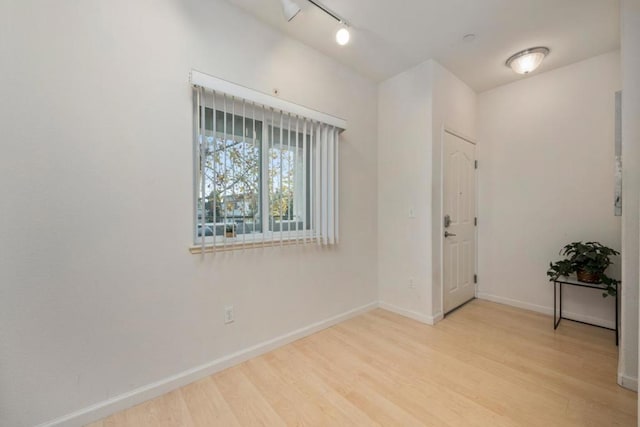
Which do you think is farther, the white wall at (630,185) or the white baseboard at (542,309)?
the white baseboard at (542,309)

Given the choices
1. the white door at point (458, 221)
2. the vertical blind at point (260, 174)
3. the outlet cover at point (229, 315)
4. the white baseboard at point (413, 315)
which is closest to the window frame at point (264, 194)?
the vertical blind at point (260, 174)

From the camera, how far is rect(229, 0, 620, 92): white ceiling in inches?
77.4

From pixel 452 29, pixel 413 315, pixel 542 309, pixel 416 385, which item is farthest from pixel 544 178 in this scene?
pixel 416 385

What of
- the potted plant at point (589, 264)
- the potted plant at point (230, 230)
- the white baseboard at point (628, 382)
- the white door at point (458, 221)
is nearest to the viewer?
the white baseboard at point (628, 382)

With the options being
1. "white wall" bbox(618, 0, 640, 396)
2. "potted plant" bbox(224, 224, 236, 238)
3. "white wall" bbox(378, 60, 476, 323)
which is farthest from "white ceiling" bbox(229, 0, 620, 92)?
"potted plant" bbox(224, 224, 236, 238)

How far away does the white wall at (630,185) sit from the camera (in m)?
1.69

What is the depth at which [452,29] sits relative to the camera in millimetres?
2213

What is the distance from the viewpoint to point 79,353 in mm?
1438

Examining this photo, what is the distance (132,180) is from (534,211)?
3.83m

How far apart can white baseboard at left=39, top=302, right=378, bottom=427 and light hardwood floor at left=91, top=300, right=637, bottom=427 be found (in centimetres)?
4

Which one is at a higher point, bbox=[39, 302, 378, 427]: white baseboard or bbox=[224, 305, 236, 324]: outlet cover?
bbox=[224, 305, 236, 324]: outlet cover

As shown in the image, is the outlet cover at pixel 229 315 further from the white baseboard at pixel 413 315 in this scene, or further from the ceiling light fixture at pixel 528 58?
the ceiling light fixture at pixel 528 58

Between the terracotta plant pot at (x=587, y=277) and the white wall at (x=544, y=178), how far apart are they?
33 cm

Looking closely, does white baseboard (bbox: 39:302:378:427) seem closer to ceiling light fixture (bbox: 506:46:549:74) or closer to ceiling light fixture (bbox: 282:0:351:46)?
ceiling light fixture (bbox: 282:0:351:46)
